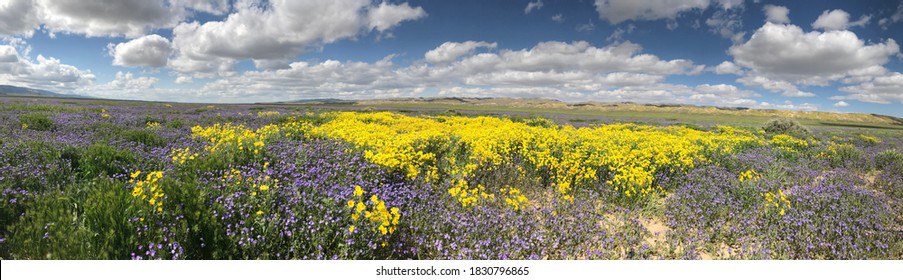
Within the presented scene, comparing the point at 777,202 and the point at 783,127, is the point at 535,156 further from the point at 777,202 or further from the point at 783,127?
the point at 783,127

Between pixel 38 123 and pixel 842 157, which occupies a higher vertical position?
pixel 38 123

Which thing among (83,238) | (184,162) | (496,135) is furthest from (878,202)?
(184,162)

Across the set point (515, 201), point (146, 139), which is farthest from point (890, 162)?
point (146, 139)

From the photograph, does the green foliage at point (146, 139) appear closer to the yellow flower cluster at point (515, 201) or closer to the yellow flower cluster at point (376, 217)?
the yellow flower cluster at point (376, 217)

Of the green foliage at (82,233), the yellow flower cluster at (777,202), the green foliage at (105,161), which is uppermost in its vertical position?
the green foliage at (105,161)

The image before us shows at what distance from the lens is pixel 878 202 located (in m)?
6.38

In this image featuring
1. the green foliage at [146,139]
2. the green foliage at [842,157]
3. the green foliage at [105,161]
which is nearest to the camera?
the green foliage at [105,161]

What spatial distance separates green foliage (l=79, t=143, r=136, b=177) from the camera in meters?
5.51

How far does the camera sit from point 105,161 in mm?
5746

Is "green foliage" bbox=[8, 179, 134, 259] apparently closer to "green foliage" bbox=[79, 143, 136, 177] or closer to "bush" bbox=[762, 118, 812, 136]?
"green foliage" bbox=[79, 143, 136, 177]

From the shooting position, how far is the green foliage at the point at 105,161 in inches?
217

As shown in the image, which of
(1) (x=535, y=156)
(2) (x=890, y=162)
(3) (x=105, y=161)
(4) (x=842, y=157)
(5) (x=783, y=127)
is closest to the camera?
(3) (x=105, y=161)

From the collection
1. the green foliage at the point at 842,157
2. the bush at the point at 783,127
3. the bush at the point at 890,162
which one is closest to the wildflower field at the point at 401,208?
the bush at the point at 890,162
